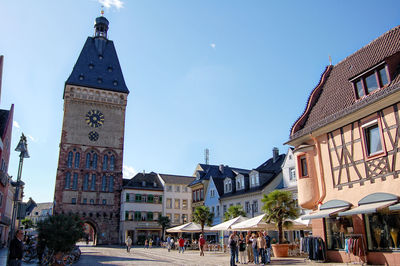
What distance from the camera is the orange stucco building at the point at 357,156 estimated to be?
47.6 ft

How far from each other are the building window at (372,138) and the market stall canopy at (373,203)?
1.92m

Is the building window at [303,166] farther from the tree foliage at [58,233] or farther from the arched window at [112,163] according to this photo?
the arched window at [112,163]

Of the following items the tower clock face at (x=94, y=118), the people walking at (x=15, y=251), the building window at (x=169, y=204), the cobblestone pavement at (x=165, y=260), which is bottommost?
the cobblestone pavement at (x=165, y=260)

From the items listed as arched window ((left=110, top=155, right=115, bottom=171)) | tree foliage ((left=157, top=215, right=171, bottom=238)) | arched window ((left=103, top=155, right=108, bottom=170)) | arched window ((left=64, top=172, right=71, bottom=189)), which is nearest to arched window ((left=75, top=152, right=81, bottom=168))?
arched window ((left=64, top=172, right=71, bottom=189))

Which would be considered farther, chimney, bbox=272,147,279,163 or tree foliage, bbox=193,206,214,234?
chimney, bbox=272,147,279,163

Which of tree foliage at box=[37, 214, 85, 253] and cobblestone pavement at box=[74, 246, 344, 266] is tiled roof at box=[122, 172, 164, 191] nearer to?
cobblestone pavement at box=[74, 246, 344, 266]

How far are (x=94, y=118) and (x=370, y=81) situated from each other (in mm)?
56008

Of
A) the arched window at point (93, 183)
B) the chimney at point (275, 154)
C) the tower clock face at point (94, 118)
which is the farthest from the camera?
the tower clock face at point (94, 118)

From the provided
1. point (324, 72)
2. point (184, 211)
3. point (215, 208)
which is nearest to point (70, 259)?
point (324, 72)

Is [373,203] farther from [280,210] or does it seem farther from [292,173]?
[292,173]

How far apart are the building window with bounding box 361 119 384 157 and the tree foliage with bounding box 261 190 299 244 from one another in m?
9.05

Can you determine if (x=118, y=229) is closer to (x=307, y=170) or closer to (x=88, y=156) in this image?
(x=88, y=156)

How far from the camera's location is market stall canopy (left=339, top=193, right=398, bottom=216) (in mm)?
13761

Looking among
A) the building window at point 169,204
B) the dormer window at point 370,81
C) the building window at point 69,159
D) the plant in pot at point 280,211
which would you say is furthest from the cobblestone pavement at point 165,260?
the building window at point 169,204
